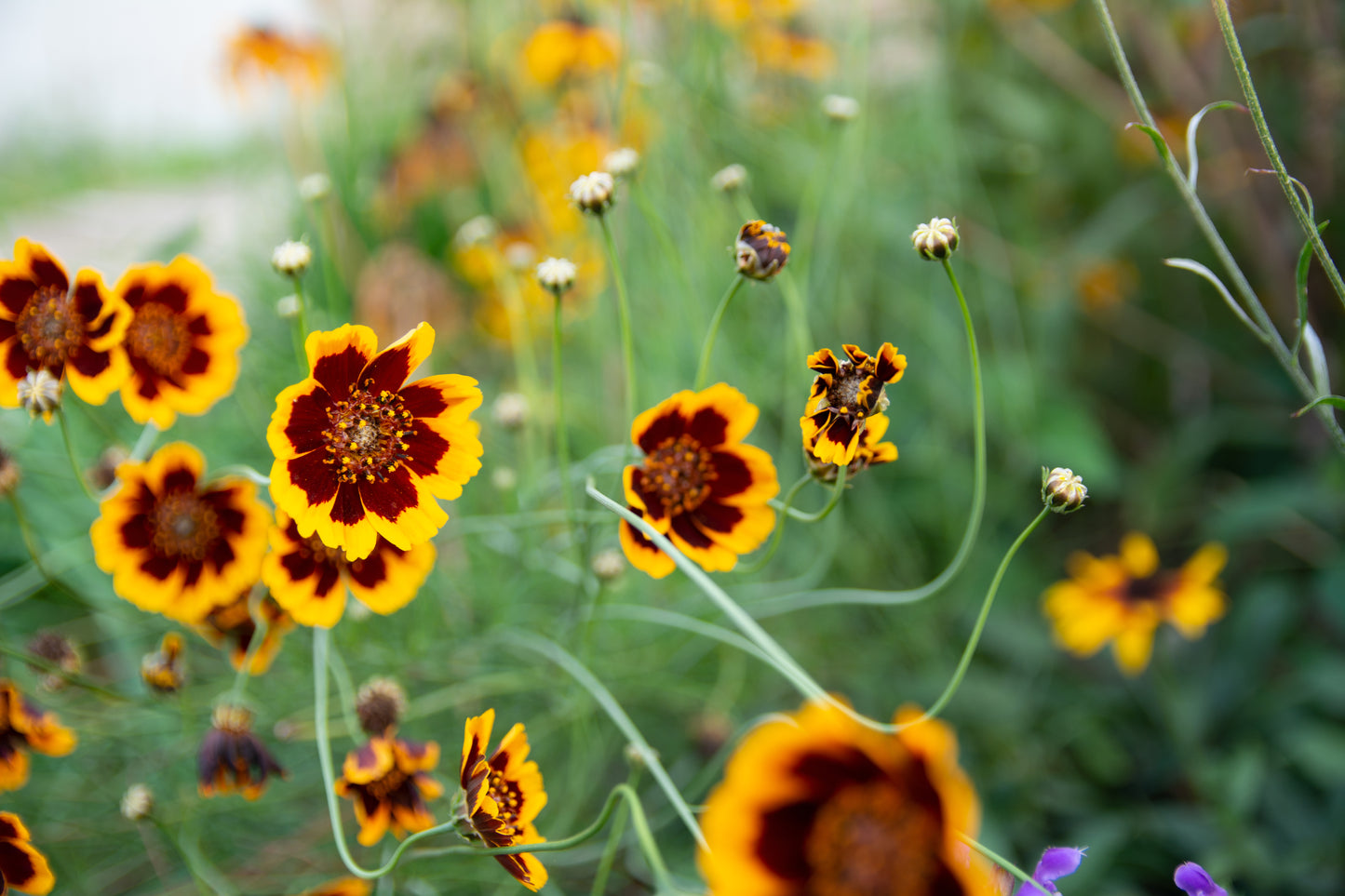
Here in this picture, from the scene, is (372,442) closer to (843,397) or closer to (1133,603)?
(843,397)

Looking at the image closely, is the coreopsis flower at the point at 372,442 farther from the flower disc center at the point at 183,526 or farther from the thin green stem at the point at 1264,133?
the thin green stem at the point at 1264,133

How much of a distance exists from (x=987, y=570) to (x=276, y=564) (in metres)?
0.76

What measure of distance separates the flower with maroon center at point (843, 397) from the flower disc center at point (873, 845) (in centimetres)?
16

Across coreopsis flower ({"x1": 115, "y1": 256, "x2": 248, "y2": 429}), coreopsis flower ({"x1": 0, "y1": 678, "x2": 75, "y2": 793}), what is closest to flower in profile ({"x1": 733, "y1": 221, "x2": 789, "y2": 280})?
coreopsis flower ({"x1": 115, "y1": 256, "x2": 248, "y2": 429})

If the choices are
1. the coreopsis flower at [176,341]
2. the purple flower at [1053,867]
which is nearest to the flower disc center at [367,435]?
the coreopsis flower at [176,341]

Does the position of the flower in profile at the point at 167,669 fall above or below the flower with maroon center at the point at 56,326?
below

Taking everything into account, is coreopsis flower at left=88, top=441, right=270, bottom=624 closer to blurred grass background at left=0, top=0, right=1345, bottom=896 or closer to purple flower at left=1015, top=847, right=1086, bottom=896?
blurred grass background at left=0, top=0, right=1345, bottom=896

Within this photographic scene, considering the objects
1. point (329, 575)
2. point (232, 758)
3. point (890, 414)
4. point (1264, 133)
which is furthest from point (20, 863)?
point (890, 414)

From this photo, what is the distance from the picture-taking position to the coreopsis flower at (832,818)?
0.30 metres

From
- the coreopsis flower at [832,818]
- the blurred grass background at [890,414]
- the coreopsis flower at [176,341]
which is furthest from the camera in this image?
the blurred grass background at [890,414]

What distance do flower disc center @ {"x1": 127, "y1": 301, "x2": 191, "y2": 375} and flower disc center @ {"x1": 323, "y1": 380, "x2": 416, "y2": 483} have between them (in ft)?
0.52

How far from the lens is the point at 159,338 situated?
1.74 feet

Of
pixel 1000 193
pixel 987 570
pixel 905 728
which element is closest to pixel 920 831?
pixel 905 728

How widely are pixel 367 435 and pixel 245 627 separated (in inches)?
9.3
